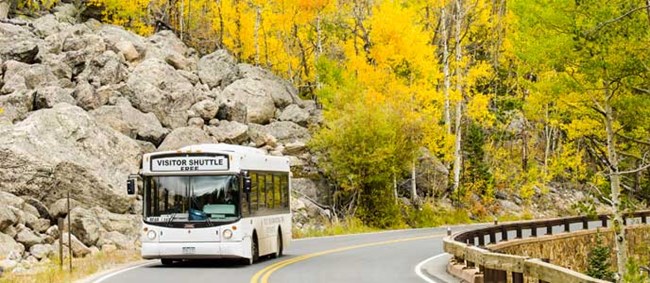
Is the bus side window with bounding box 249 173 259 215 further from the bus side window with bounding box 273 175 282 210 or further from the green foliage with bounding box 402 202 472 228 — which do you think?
the green foliage with bounding box 402 202 472 228

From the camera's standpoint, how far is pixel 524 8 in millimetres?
27391

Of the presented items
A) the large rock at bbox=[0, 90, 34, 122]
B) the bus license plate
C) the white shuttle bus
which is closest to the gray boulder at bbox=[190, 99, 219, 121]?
the large rock at bbox=[0, 90, 34, 122]

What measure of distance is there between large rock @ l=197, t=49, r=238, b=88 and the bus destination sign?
31.9 metres

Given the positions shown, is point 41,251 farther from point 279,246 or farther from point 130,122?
point 130,122

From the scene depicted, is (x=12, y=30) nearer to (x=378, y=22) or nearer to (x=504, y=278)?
(x=378, y=22)

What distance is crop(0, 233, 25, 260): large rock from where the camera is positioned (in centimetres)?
2563

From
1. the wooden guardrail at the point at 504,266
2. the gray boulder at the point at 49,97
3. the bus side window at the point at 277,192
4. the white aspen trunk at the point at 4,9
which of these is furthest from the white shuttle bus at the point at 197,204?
the white aspen trunk at the point at 4,9

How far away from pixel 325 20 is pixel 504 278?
44.3 m

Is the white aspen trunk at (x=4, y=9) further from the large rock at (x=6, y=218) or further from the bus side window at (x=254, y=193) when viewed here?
the bus side window at (x=254, y=193)

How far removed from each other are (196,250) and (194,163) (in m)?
2.25

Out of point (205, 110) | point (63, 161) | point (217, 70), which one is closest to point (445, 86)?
point (205, 110)

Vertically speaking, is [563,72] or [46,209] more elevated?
[563,72]

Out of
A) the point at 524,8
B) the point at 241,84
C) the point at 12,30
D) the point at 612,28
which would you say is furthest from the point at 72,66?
the point at 612,28

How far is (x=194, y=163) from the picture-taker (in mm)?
22062
